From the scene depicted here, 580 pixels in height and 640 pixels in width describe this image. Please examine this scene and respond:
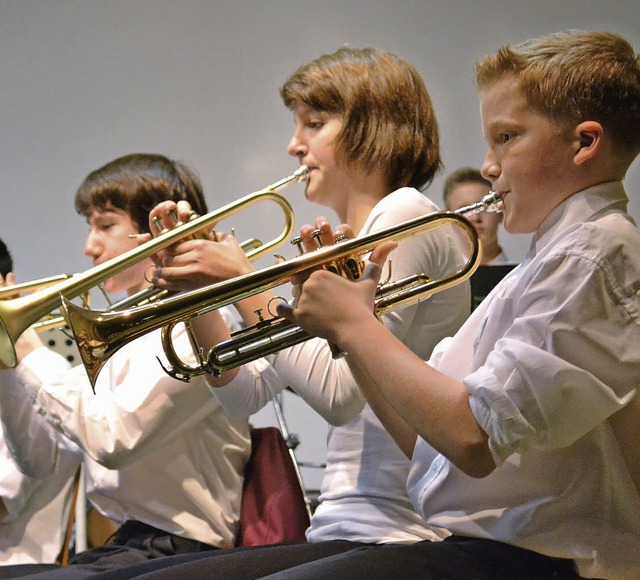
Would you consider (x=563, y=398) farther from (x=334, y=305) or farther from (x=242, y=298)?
(x=242, y=298)

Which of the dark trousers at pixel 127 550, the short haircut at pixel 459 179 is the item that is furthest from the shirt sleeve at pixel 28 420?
the short haircut at pixel 459 179

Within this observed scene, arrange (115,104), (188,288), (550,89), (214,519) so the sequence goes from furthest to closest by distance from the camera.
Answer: (115,104), (214,519), (188,288), (550,89)

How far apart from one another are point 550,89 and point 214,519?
93 centimetres

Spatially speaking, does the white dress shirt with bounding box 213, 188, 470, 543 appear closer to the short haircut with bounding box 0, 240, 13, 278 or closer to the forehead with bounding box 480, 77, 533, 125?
the forehead with bounding box 480, 77, 533, 125

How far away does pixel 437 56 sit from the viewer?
8.58ft

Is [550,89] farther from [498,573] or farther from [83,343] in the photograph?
[83,343]

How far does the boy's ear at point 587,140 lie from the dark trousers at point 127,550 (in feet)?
2.81

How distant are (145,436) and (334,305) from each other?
25.5 inches

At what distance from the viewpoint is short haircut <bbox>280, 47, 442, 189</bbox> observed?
1.54 m

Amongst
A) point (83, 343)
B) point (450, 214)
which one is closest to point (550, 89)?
point (450, 214)

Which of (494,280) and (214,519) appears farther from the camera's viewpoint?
(494,280)

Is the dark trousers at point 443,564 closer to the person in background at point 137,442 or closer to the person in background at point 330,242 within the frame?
the person in background at point 330,242

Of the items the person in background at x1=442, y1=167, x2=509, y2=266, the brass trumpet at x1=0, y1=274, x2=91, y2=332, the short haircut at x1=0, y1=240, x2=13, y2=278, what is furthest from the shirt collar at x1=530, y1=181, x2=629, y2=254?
the short haircut at x1=0, y1=240, x2=13, y2=278

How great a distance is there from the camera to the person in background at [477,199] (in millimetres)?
2393
